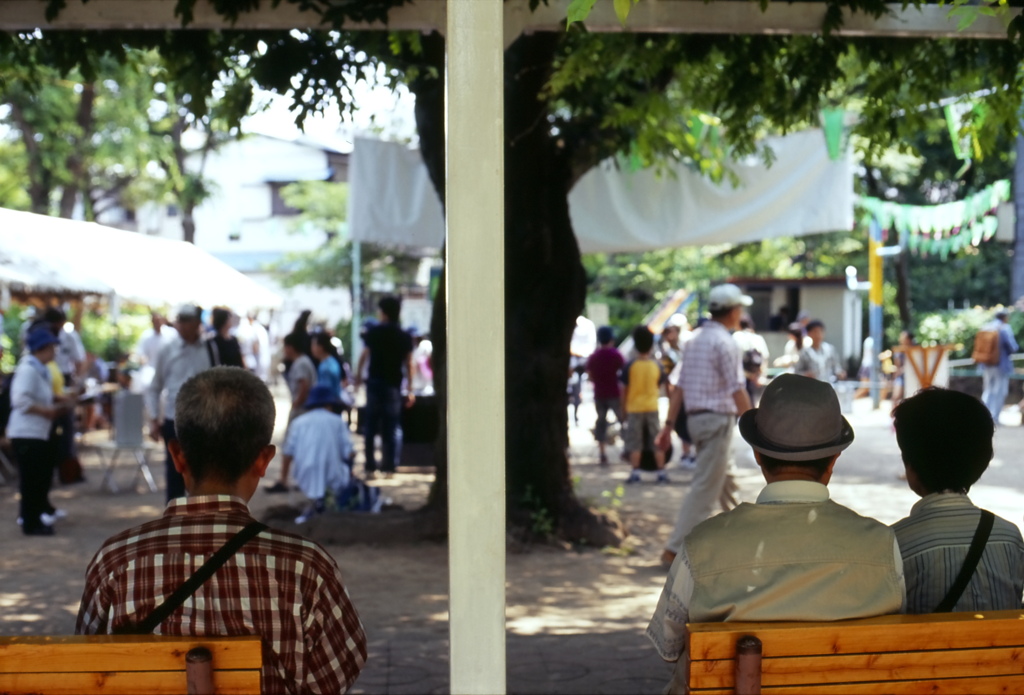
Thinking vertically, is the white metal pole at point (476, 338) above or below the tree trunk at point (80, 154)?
below

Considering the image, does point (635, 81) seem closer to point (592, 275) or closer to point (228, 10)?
point (228, 10)

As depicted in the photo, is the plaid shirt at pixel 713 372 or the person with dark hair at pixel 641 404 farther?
the person with dark hair at pixel 641 404

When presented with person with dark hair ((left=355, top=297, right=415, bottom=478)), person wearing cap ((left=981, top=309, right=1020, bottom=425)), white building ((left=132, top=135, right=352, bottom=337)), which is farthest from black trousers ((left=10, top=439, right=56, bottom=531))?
white building ((left=132, top=135, right=352, bottom=337))

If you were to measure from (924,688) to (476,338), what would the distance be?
137cm

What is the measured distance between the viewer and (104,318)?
32.8m

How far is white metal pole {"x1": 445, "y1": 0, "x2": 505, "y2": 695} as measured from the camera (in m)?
2.53

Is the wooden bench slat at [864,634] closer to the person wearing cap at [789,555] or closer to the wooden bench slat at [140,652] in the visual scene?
the person wearing cap at [789,555]

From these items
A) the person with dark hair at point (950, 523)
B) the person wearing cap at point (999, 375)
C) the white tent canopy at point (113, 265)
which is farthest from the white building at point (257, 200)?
the person with dark hair at point (950, 523)

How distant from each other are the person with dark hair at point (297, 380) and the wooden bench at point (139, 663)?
9248 millimetres

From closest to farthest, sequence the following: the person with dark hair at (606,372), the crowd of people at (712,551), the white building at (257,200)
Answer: the crowd of people at (712,551)
the person with dark hair at (606,372)
the white building at (257,200)

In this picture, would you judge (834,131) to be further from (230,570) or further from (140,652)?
(140,652)

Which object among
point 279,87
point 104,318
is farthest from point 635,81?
point 104,318

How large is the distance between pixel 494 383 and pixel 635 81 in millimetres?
6929

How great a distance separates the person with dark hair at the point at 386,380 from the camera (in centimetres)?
1332
